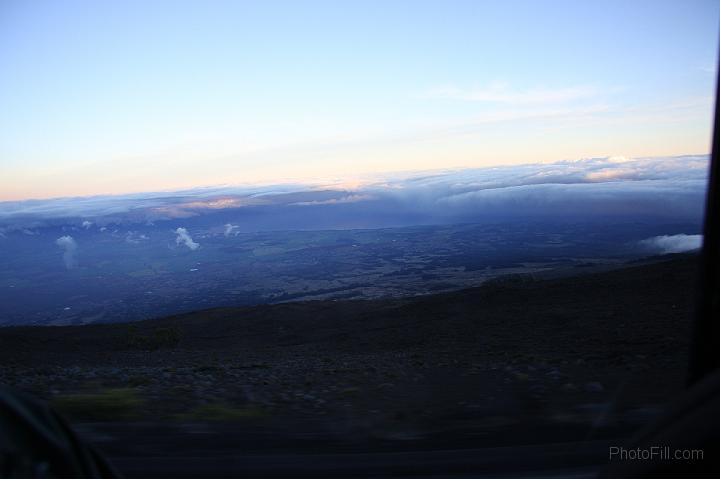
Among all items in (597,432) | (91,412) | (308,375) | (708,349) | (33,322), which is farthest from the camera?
(33,322)

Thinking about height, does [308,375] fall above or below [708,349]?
below

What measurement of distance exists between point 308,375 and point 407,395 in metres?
3.72

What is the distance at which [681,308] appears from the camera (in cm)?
1888

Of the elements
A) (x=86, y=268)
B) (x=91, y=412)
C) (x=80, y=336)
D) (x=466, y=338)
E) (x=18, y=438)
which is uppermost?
(x=18, y=438)

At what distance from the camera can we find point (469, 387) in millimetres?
7566

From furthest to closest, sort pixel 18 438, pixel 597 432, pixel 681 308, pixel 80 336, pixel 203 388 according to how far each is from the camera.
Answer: pixel 80 336
pixel 681 308
pixel 203 388
pixel 597 432
pixel 18 438

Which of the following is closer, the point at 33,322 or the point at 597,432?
the point at 597,432

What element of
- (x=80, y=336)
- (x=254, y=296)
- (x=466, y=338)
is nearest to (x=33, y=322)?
(x=254, y=296)

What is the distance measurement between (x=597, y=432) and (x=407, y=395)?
2.90 meters

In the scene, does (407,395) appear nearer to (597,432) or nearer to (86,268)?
(597,432)

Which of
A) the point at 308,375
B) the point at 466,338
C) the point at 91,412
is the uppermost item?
the point at 91,412

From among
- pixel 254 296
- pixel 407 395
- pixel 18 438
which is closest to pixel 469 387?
pixel 407 395

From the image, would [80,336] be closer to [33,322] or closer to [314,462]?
[314,462]

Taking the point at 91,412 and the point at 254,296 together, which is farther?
the point at 254,296
